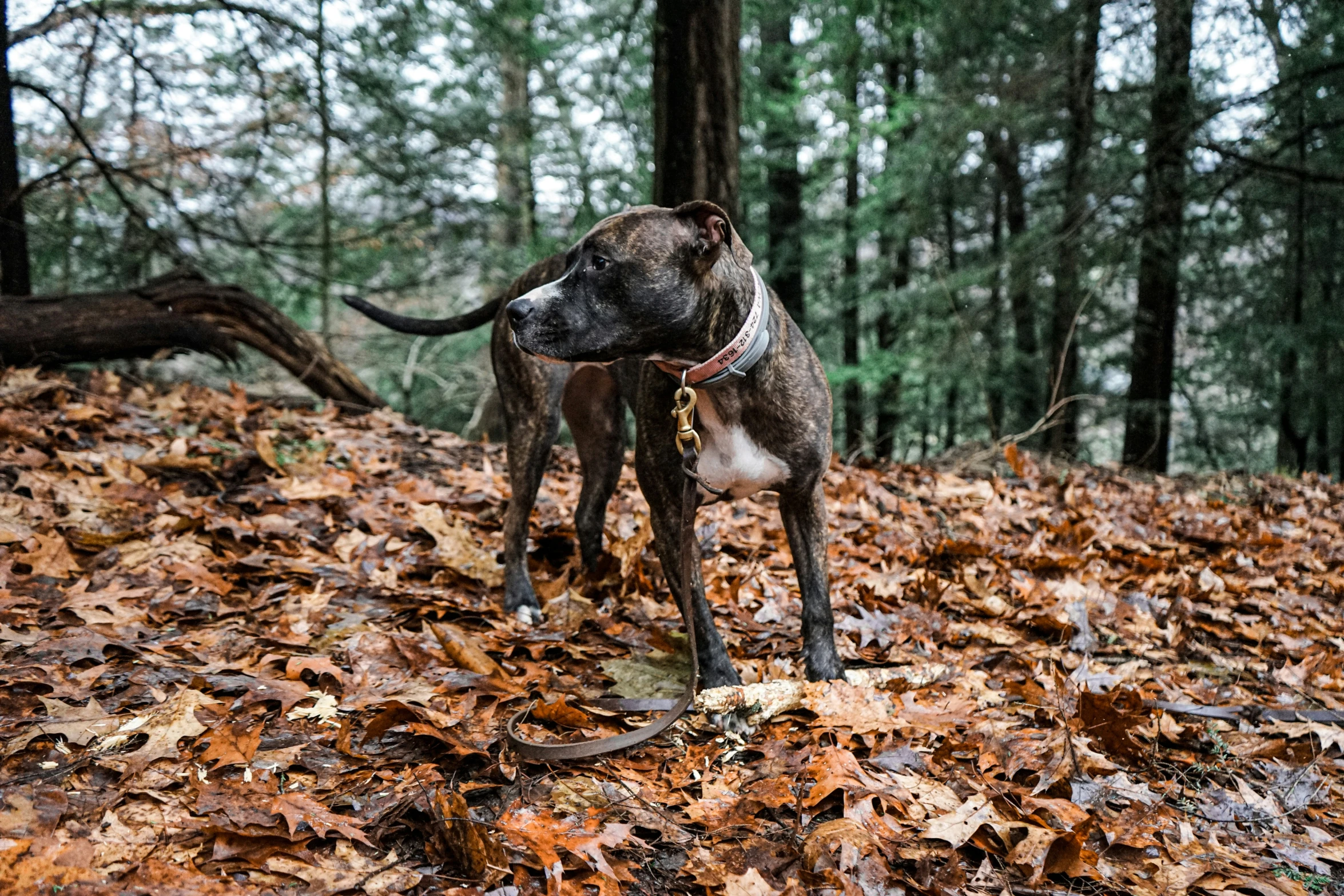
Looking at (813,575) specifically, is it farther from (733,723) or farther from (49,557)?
(49,557)

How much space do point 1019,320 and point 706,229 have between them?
13.2 m

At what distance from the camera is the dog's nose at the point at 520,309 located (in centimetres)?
276

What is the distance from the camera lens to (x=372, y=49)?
8.11m

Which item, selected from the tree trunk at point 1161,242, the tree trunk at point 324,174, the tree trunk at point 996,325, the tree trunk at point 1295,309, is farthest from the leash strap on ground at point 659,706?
the tree trunk at point 1295,309

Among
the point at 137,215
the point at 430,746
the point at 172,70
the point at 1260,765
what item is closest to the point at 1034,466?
the point at 1260,765

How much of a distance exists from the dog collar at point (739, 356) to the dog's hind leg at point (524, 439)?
1.37 metres

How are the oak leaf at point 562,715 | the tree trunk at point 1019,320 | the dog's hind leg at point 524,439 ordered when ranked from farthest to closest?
the tree trunk at point 1019,320
the dog's hind leg at point 524,439
the oak leaf at point 562,715

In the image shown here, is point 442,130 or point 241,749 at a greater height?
point 442,130

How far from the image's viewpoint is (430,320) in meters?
4.79

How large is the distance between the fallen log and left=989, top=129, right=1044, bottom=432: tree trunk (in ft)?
32.5

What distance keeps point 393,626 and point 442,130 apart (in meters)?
6.95

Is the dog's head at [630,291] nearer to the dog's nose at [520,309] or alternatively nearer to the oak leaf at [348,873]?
the dog's nose at [520,309]

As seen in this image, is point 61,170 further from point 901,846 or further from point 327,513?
point 901,846

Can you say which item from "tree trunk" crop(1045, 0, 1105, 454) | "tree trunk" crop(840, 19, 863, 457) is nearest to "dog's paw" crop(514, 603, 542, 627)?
"tree trunk" crop(1045, 0, 1105, 454)
